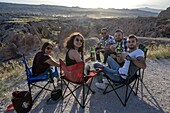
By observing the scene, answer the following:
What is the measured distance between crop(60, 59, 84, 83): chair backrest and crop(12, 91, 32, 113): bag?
82 cm

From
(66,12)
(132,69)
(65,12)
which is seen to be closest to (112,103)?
(132,69)

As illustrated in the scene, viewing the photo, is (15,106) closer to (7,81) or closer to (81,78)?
(81,78)

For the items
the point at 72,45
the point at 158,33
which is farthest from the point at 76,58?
the point at 158,33

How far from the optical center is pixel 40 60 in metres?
4.02

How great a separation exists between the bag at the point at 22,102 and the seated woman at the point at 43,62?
557 millimetres

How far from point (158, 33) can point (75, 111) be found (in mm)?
22254

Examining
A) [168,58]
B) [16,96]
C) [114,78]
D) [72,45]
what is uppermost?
[72,45]

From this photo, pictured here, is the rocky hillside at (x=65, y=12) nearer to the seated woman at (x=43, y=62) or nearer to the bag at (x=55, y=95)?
the seated woman at (x=43, y=62)

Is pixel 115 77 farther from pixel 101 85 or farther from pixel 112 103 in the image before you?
pixel 101 85

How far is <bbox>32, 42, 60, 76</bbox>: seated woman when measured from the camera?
3.98m

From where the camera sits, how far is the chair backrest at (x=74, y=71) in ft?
11.3

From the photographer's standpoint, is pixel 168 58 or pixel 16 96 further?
pixel 168 58

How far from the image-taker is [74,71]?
3.53 m

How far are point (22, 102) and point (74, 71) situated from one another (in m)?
1.07
